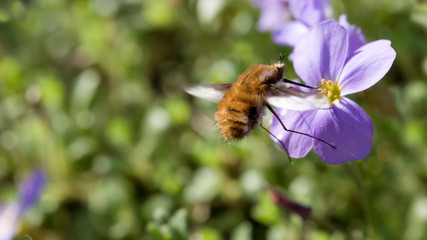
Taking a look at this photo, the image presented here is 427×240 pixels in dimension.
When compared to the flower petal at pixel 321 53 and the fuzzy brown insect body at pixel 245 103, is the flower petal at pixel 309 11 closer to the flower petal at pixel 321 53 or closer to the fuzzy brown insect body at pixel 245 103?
the flower petal at pixel 321 53

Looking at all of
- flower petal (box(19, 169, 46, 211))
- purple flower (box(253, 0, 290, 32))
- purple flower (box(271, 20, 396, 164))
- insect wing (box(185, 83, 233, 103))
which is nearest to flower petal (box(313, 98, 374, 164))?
purple flower (box(271, 20, 396, 164))

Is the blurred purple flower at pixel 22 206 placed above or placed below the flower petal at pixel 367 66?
below

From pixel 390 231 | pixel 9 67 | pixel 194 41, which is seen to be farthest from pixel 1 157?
pixel 390 231

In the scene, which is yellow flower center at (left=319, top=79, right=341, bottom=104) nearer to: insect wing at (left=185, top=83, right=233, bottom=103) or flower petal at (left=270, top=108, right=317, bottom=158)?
flower petal at (left=270, top=108, right=317, bottom=158)

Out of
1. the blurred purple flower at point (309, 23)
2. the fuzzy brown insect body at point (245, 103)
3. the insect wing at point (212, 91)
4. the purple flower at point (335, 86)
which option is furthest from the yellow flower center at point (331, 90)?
the insect wing at point (212, 91)

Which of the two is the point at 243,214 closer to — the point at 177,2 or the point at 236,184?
the point at 236,184
